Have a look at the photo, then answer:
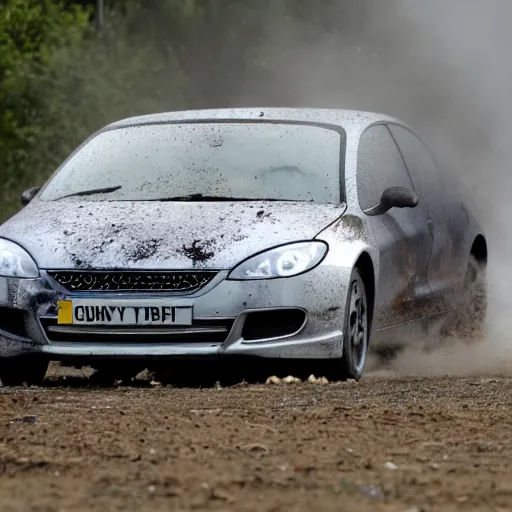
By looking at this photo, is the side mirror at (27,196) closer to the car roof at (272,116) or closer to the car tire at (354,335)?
the car roof at (272,116)

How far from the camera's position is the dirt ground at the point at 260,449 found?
4844 millimetres

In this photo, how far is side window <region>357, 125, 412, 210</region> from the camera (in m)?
8.83

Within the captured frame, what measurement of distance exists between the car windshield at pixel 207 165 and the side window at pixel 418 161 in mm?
932

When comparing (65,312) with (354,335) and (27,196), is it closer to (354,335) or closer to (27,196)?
(354,335)

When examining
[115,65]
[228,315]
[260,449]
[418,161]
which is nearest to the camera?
[260,449]

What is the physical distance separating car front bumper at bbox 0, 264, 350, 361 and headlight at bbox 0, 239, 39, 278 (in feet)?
0.10

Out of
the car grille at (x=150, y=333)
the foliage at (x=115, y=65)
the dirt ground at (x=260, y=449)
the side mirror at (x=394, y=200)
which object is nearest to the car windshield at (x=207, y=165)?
the side mirror at (x=394, y=200)

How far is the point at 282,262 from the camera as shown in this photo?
25.7 ft

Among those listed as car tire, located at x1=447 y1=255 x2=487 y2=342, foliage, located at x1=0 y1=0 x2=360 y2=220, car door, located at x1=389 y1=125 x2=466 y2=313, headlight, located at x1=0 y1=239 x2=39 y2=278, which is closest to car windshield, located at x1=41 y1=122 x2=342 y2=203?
headlight, located at x1=0 y1=239 x2=39 y2=278

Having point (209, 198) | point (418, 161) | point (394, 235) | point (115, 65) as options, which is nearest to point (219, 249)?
point (209, 198)

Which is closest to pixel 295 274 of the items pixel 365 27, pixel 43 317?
pixel 43 317

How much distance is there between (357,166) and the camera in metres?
8.83

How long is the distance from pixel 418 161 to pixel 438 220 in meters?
0.47

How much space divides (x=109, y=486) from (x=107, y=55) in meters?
27.2
